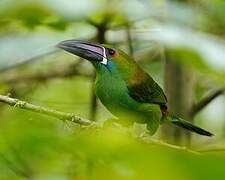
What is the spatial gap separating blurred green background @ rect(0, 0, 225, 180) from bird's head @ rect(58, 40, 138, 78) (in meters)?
0.09

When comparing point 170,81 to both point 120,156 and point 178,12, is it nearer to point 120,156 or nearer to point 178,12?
point 178,12

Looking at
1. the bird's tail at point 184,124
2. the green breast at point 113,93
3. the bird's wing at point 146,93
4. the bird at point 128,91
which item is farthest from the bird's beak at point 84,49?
the bird's tail at point 184,124

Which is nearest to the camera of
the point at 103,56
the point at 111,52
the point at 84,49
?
the point at 84,49

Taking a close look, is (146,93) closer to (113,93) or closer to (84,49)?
(113,93)

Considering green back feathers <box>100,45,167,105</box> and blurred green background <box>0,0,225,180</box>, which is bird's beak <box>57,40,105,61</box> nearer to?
blurred green background <box>0,0,225,180</box>

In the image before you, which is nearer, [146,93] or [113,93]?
[113,93]

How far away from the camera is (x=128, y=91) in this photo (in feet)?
8.04

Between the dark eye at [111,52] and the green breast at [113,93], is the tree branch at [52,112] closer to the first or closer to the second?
the green breast at [113,93]

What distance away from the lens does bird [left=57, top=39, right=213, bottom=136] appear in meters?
2.27

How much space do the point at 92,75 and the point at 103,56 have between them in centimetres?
129

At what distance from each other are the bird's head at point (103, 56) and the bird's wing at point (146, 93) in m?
0.06

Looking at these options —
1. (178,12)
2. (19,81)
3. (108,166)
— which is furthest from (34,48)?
(108,166)

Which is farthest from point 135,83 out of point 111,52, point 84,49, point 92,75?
point 92,75

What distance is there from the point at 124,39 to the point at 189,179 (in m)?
3.18
